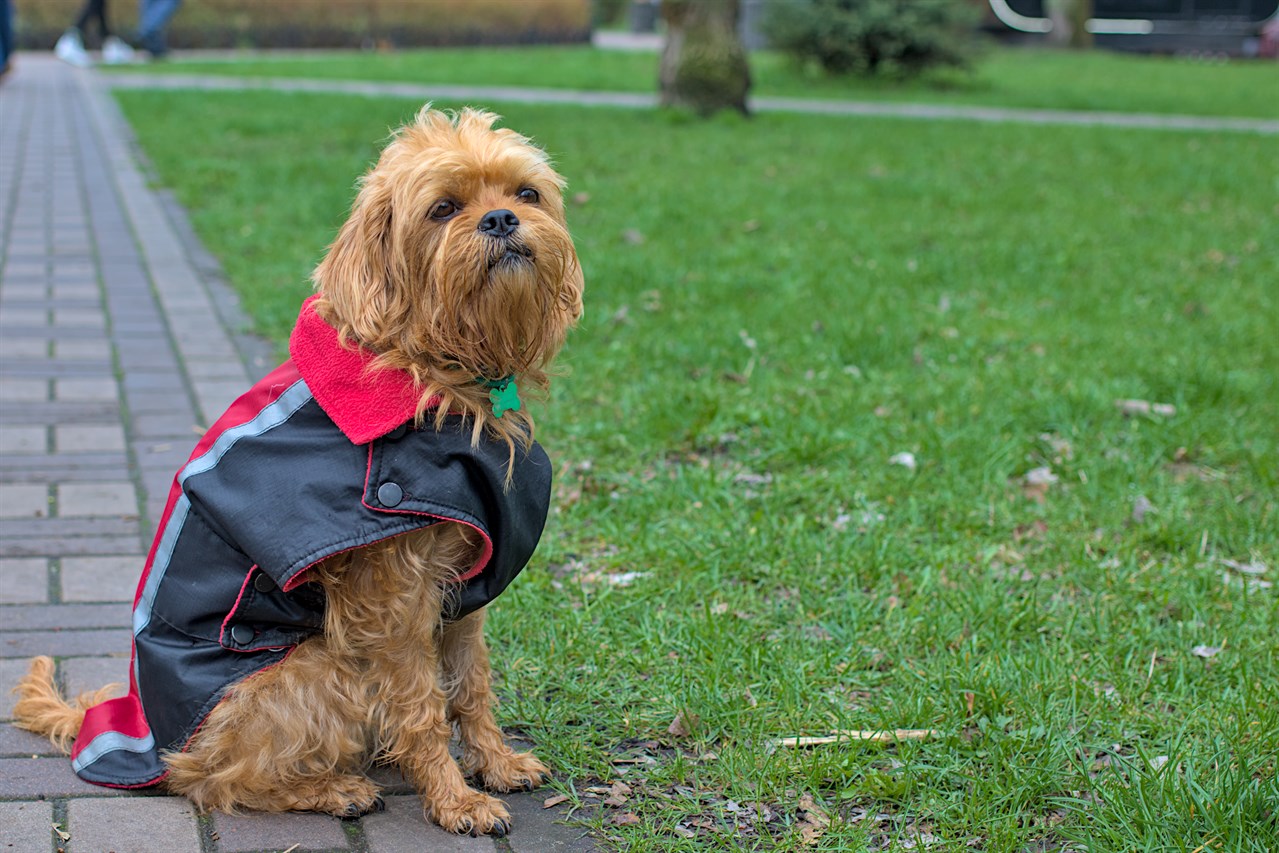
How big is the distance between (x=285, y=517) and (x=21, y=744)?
105 cm

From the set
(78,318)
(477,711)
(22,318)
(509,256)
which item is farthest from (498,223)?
(22,318)

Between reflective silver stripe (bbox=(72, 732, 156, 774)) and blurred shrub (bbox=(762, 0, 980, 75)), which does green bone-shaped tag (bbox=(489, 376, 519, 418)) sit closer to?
reflective silver stripe (bbox=(72, 732, 156, 774))

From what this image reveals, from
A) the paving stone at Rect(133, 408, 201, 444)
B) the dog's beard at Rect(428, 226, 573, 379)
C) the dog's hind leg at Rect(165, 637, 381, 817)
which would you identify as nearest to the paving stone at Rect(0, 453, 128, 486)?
the paving stone at Rect(133, 408, 201, 444)

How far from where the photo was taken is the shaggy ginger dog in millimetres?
2443

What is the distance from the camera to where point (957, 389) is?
17.5ft

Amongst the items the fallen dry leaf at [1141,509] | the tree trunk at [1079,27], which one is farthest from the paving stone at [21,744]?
the tree trunk at [1079,27]

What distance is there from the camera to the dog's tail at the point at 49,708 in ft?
9.42

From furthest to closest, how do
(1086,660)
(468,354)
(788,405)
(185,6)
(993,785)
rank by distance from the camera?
(185,6)
(788,405)
(1086,660)
(993,785)
(468,354)

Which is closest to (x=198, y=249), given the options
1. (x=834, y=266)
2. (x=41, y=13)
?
(x=834, y=266)

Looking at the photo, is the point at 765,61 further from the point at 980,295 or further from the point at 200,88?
the point at 980,295

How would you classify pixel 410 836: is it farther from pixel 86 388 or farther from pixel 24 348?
pixel 24 348

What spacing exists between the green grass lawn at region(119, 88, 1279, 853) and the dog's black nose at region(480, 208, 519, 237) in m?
1.29

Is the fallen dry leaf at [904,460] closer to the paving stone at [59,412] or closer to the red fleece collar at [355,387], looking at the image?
the red fleece collar at [355,387]

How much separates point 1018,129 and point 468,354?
40.6 feet
